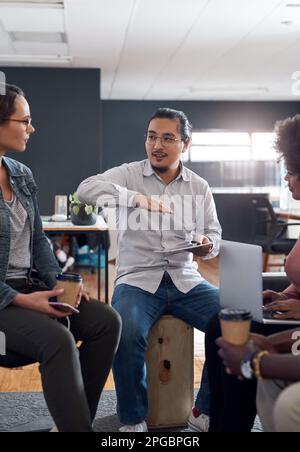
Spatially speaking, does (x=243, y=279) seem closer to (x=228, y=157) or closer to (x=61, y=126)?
(x=61, y=126)

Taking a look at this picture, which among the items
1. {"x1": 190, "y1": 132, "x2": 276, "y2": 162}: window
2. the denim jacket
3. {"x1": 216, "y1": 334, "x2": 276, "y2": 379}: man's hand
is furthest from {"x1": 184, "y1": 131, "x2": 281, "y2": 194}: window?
{"x1": 216, "y1": 334, "x2": 276, "y2": 379}: man's hand

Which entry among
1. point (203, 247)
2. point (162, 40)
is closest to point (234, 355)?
point (203, 247)

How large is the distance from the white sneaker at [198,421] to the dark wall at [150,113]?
8553 mm

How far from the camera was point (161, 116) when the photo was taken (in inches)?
106

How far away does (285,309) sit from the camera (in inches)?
78.0

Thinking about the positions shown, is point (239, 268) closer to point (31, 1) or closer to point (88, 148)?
point (31, 1)

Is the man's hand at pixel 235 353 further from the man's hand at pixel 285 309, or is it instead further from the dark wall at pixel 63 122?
the dark wall at pixel 63 122

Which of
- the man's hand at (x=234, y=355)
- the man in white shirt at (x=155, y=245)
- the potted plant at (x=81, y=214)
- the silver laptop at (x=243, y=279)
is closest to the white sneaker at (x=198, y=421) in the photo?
the man in white shirt at (x=155, y=245)

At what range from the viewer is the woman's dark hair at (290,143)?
1.90 meters

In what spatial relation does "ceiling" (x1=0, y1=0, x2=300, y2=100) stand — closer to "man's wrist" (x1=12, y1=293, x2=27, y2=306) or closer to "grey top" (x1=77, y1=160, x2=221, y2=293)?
"grey top" (x1=77, y1=160, x2=221, y2=293)

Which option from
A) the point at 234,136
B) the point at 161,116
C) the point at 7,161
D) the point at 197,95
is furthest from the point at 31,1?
the point at 234,136

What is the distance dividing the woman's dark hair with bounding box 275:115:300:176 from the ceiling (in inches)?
127

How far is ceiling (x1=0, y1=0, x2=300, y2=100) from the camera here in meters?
5.05
